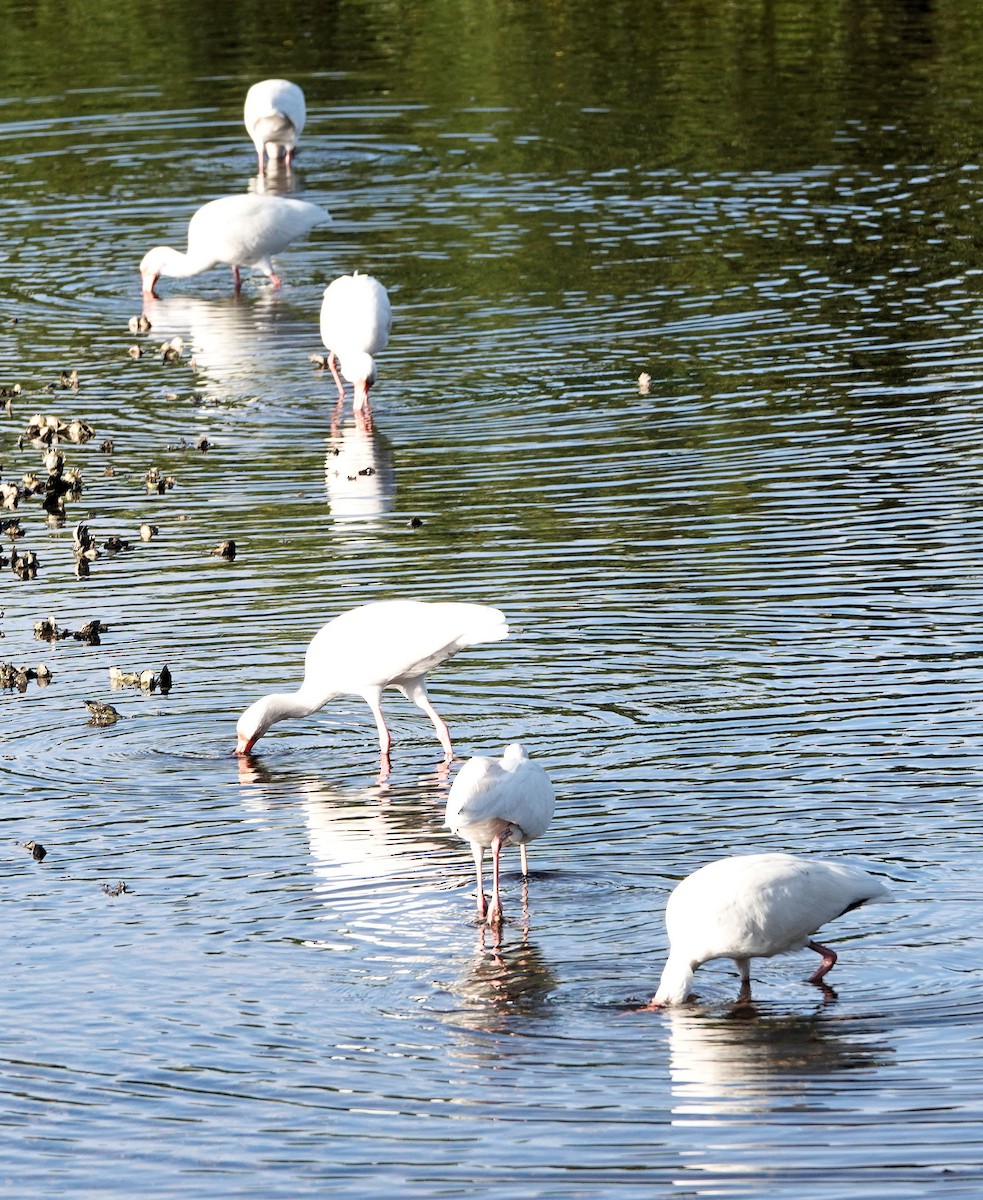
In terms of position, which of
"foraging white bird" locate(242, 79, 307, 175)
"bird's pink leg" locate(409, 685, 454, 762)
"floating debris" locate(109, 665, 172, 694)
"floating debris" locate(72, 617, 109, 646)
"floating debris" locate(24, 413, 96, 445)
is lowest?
"bird's pink leg" locate(409, 685, 454, 762)

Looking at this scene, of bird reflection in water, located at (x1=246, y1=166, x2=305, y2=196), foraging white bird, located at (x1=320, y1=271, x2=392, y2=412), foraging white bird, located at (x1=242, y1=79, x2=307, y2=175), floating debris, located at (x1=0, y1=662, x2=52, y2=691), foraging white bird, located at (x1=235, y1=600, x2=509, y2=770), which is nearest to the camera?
foraging white bird, located at (x1=235, y1=600, x2=509, y2=770)

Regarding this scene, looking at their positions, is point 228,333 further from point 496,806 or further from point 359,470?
point 496,806

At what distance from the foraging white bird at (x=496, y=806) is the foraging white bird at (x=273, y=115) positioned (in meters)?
16.8

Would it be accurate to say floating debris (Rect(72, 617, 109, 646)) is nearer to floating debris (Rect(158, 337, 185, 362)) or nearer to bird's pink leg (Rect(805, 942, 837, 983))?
bird's pink leg (Rect(805, 942, 837, 983))

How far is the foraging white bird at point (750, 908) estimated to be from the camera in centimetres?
736

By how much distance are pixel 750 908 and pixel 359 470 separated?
7.60 m

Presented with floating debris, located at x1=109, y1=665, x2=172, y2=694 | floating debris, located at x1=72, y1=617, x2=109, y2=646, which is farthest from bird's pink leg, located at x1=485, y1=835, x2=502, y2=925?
floating debris, located at x1=72, y1=617, x2=109, y2=646

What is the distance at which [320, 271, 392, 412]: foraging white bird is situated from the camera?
15781 mm

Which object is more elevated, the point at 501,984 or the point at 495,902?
the point at 495,902

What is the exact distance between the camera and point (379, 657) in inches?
395

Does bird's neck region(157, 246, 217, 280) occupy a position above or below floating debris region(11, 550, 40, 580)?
above

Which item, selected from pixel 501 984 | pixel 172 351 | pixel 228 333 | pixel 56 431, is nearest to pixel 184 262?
pixel 228 333

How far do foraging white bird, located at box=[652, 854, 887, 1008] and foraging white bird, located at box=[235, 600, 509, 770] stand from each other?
2377 millimetres

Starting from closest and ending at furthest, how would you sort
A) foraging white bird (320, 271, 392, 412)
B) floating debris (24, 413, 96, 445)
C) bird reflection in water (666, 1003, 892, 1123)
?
bird reflection in water (666, 1003, 892, 1123)
floating debris (24, 413, 96, 445)
foraging white bird (320, 271, 392, 412)
